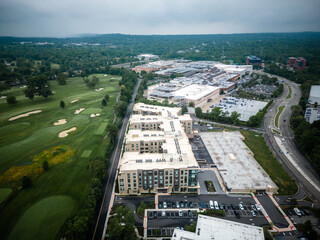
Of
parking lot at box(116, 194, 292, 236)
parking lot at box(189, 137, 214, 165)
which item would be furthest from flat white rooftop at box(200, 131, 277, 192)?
parking lot at box(116, 194, 292, 236)

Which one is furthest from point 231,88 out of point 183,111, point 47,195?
point 47,195

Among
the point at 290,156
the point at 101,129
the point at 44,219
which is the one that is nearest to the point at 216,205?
the point at 290,156

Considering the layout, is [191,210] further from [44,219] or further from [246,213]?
[44,219]

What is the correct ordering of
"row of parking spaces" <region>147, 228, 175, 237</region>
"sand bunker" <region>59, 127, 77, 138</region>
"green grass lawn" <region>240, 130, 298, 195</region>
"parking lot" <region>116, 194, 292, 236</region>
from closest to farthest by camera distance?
1. "row of parking spaces" <region>147, 228, 175, 237</region>
2. "parking lot" <region>116, 194, 292, 236</region>
3. "green grass lawn" <region>240, 130, 298, 195</region>
4. "sand bunker" <region>59, 127, 77, 138</region>

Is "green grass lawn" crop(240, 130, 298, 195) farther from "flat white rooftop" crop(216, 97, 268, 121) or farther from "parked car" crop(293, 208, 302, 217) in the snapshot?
"flat white rooftop" crop(216, 97, 268, 121)

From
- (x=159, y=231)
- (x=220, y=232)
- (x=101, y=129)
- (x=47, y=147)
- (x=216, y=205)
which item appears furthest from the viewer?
(x=101, y=129)

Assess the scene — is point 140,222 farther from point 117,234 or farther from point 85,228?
point 85,228
